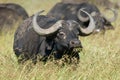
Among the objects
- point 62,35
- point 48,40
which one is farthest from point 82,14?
point 62,35

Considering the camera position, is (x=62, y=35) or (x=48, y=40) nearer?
(x=62, y=35)

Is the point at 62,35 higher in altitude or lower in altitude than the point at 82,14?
higher

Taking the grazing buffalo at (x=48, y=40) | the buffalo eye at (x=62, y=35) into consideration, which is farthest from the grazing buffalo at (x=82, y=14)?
the buffalo eye at (x=62, y=35)

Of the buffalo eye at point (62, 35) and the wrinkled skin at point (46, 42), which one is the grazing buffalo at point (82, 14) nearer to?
the wrinkled skin at point (46, 42)

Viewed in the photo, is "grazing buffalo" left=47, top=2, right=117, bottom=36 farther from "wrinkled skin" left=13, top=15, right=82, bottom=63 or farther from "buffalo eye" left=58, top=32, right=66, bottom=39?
"buffalo eye" left=58, top=32, right=66, bottom=39

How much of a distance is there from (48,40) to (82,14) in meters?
6.55

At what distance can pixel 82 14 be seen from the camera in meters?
14.6

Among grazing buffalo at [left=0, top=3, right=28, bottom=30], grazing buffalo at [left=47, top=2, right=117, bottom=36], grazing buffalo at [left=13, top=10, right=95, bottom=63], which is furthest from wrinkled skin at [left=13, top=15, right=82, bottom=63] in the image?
grazing buffalo at [left=0, top=3, right=28, bottom=30]

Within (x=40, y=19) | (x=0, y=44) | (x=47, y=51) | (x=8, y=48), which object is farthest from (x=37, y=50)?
(x=0, y=44)

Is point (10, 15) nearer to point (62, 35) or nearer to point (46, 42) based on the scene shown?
point (46, 42)

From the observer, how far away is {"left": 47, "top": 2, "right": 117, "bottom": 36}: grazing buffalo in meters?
14.0

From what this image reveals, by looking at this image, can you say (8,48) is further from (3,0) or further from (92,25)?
(3,0)

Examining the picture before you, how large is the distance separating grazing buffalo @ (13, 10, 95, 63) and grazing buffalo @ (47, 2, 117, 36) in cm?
458

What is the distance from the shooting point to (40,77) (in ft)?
21.0
